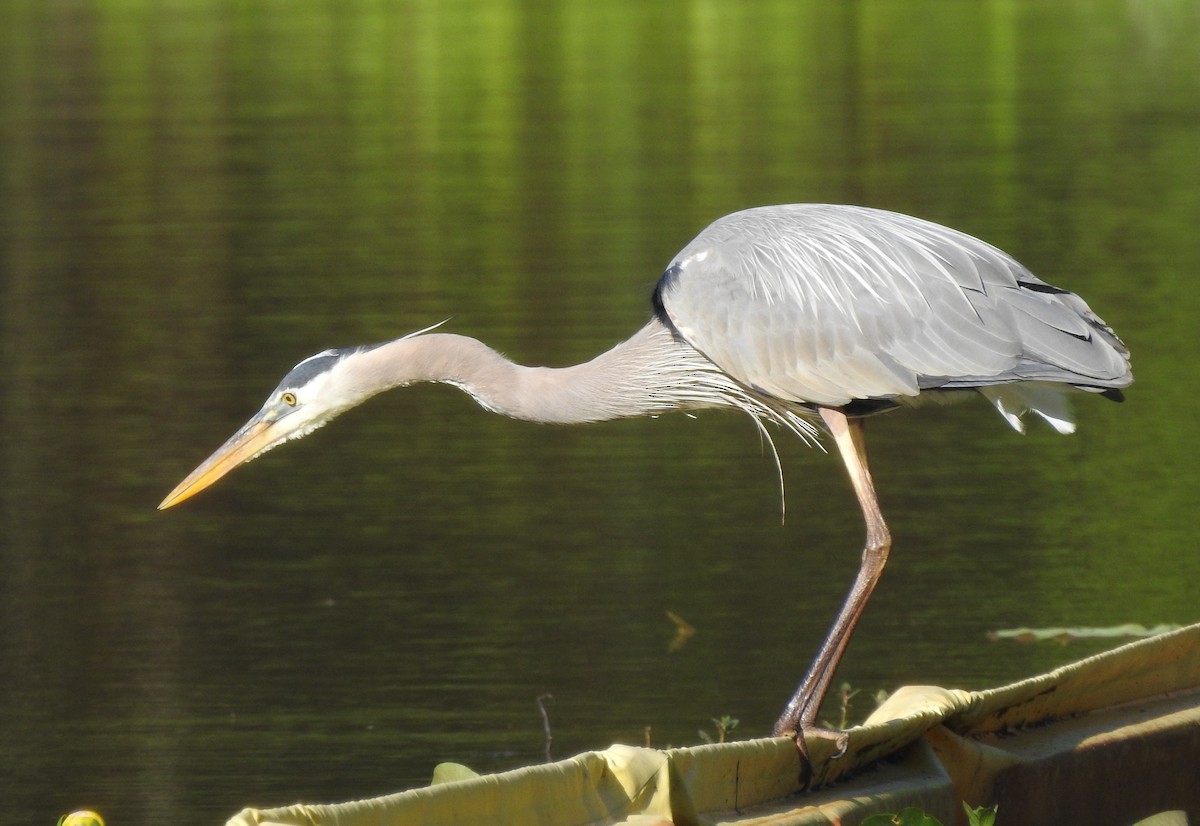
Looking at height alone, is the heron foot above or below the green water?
above

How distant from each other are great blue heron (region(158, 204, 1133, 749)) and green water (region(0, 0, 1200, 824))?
1250 mm

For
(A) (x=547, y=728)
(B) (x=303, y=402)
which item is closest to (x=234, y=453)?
(B) (x=303, y=402)

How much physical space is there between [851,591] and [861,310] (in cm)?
75

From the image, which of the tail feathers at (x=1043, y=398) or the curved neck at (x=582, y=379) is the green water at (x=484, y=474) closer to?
the curved neck at (x=582, y=379)

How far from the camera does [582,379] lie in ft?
18.3

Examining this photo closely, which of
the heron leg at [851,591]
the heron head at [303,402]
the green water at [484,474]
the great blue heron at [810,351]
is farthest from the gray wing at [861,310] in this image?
the green water at [484,474]

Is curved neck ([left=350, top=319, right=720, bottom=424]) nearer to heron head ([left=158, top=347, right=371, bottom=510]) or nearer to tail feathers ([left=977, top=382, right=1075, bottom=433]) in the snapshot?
heron head ([left=158, top=347, right=371, bottom=510])

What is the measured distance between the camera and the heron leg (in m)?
5.11

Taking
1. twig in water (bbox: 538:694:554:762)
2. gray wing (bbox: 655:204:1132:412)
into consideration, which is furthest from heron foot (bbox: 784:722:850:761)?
twig in water (bbox: 538:694:554:762)

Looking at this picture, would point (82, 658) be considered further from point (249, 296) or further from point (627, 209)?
point (627, 209)

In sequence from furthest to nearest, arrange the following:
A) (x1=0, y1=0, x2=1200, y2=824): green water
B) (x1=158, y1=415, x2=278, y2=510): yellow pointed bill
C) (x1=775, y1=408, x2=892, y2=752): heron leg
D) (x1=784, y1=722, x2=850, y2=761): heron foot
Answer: (x1=0, y1=0, x2=1200, y2=824): green water < (x1=158, y1=415, x2=278, y2=510): yellow pointed bill < (x1=775, y1=408, x2=892, y2=752): heron leg < (x1=784, y1=722, x2=850, y2=761): heron foot

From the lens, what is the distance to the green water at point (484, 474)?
6719mm

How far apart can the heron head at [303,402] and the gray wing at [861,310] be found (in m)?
0.91

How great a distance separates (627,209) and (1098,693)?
1150 centimetres
